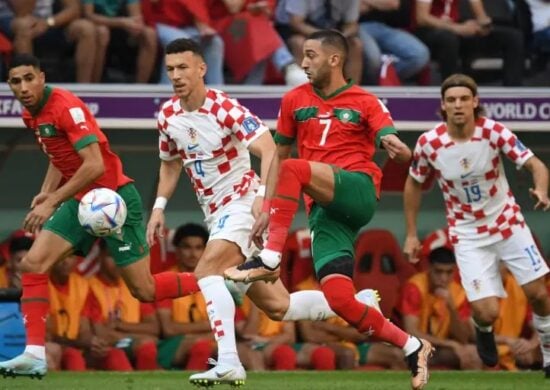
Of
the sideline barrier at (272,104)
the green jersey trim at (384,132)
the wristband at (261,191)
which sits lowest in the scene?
the wristband at (261,191)

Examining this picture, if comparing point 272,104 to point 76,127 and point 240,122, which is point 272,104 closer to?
point 240,122

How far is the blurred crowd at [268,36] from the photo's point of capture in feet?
45.2

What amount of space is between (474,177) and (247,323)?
2.79 m

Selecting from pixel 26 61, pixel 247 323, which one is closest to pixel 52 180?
pixel 26 61

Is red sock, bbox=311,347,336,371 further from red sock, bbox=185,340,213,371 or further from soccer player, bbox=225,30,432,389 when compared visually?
soccer player, bbox=225,30,432,389

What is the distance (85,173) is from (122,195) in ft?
2.10

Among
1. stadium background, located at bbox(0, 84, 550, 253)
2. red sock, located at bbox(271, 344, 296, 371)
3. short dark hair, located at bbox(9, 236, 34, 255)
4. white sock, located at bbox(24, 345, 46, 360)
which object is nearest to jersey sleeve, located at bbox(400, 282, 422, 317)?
red sock, located at bbox(271, 344, 296, 371)

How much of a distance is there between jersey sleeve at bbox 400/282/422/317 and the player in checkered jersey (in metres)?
1.91

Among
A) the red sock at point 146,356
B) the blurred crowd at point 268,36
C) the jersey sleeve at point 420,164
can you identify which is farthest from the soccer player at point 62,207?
the blurred crowd at point 268,36

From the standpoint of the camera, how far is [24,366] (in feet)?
32.7

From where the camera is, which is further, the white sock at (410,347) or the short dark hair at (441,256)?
the short dark hair at (441,256)

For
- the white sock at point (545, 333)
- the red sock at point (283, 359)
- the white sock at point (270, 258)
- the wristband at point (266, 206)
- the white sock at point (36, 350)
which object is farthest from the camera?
the red sock at point (283, 359)

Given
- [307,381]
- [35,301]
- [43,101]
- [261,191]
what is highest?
[43,101]

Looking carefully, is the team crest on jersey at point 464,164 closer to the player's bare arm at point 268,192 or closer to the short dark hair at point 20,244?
the player's bare arm at point 268,192
